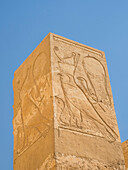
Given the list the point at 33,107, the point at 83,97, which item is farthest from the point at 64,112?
the point at 33,107

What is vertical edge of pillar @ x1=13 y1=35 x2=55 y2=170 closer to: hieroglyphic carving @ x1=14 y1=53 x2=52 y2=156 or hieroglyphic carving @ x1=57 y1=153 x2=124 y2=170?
hieroglyphic carving @ x1=14 y1=53 x2=52 y2=156

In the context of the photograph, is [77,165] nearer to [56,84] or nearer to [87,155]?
[87,155]

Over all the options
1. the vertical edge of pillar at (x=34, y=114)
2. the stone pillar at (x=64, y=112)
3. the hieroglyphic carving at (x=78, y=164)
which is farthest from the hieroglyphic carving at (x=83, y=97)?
the hieroglyphic carving at (x=78, y=164)

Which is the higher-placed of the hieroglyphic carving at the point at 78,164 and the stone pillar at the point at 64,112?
the stone pillar at the point at 64,112

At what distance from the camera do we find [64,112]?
4.38 metres

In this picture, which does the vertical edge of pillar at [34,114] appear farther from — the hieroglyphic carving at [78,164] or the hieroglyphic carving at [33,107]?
the hieroglyphic carving at [78,164]

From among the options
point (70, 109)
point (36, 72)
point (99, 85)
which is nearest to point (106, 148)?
point (70, 109)

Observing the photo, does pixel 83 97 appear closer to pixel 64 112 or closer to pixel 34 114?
pixel 64 112

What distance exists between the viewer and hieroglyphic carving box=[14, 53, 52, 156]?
449cm

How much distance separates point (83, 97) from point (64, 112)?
459 mm

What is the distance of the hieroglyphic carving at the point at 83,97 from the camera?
4.43 m

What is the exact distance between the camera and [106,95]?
16.5 feet

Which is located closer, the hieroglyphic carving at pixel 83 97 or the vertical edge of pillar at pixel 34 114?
the vertical edge of pillar at pixel 34 114

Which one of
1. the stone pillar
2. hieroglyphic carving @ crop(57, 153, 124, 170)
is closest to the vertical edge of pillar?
the stone pillar
